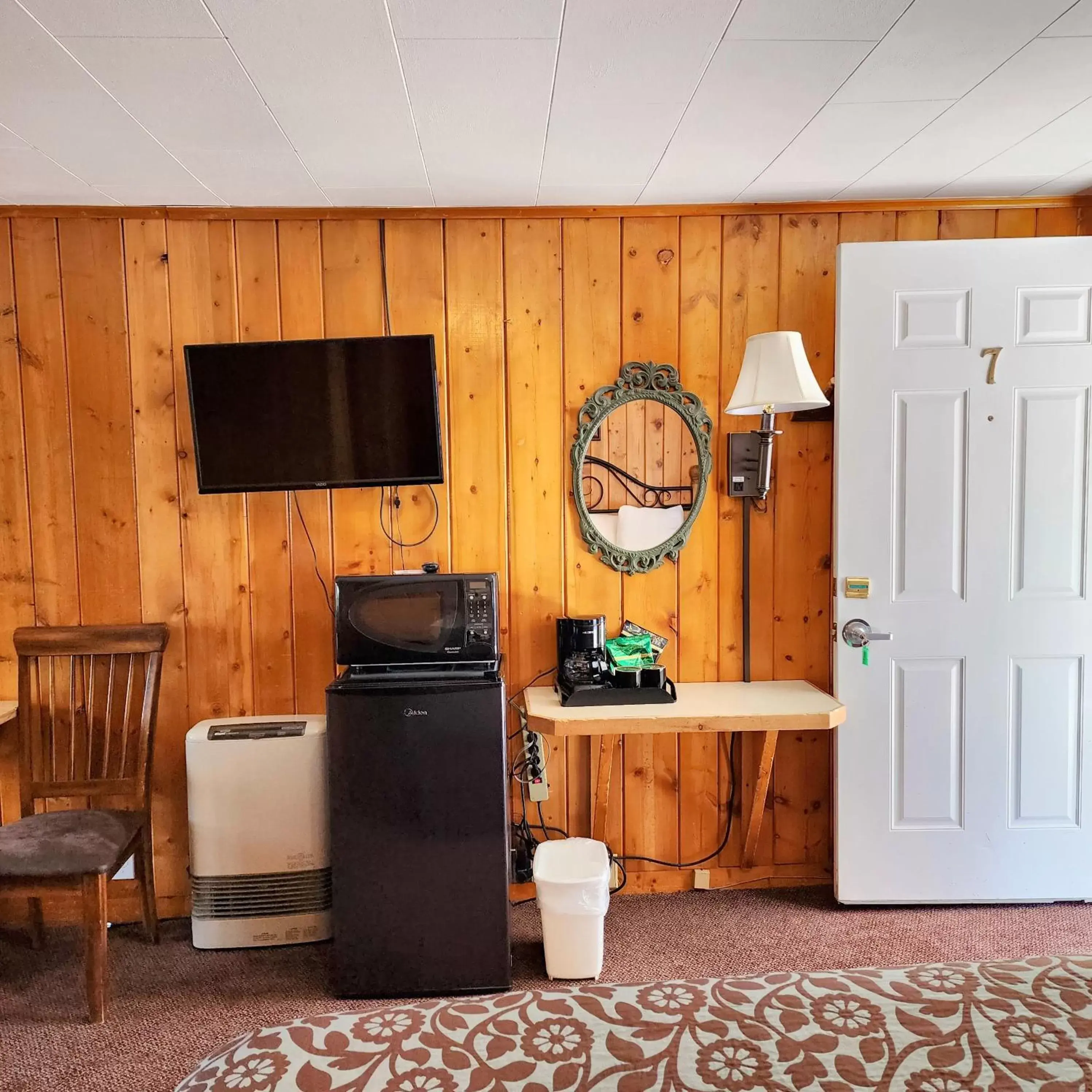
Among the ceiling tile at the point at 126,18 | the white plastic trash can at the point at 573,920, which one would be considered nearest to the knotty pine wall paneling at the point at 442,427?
the white plastic trash can at the point at 573,920

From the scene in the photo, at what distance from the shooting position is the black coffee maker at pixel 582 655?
93.7 inches

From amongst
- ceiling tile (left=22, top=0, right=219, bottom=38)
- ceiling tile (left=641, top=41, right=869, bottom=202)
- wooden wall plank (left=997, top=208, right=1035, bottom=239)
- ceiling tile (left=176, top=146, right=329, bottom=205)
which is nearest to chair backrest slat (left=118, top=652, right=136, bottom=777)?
ceiling tile (left=176, top=146, right=329, bottom=205)

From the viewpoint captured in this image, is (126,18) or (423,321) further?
(423,321)

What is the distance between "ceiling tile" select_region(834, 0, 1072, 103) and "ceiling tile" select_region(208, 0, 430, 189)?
100 centimetres

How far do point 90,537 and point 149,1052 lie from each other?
4.84 feet

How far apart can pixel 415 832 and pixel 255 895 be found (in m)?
0.65

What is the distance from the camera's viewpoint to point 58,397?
8.21ft

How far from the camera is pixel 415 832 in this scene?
6.89 feet

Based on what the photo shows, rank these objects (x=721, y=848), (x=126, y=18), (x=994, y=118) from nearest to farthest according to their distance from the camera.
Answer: (x=126, y=18) < (x=994, y=118) < (x=721, y=848)

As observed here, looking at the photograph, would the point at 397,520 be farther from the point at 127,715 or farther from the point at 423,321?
the point at 127,715

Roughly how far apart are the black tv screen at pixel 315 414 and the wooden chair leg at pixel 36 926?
53.4 inches

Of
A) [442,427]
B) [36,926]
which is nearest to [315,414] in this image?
[442,427]

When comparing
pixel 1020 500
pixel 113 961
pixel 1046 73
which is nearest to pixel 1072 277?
pixel 1020 500

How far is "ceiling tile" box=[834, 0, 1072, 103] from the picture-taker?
1492 millimetres
